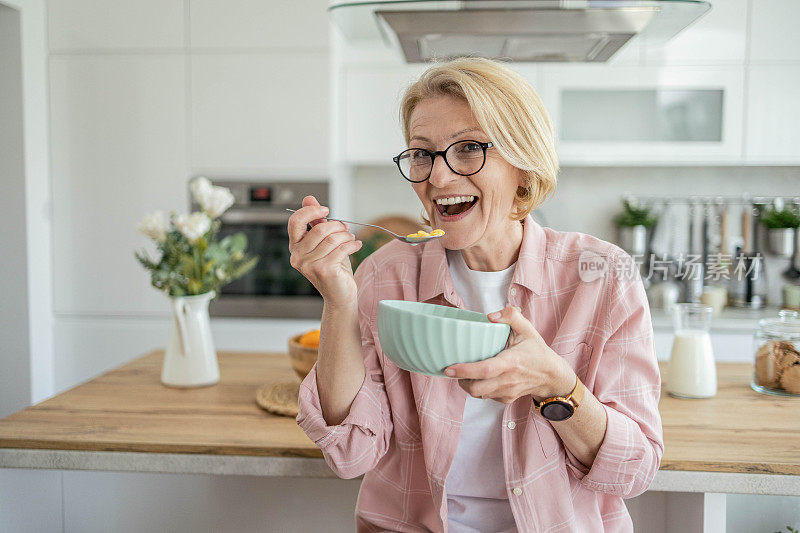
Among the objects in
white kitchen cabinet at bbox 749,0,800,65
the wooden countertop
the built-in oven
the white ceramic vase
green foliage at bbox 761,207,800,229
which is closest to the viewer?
the wooden countertop

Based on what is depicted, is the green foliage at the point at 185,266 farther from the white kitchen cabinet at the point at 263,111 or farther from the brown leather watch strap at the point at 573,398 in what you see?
the white kitchen cabinet at the point at 263,111

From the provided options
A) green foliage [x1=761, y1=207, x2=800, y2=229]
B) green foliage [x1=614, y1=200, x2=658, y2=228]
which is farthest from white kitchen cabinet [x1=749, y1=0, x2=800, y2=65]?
green foliage [x1=614, y1=200, x2=658, y2=228]

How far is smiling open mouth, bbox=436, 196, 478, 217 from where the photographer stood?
1.09m

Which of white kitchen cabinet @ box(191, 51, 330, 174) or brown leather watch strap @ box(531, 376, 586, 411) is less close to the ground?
white kitchen cabinet @ box(191, 51, 330, 174)

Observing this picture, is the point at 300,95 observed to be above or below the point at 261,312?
above

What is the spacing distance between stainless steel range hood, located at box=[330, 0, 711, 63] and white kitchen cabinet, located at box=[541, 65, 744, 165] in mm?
1368

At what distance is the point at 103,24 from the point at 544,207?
2212mm

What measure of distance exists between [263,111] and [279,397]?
1.75 m

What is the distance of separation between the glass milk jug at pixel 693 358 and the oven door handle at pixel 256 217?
6.26 feet

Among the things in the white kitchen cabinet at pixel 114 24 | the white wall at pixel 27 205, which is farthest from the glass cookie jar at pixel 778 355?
the white wall at pixel 27 205

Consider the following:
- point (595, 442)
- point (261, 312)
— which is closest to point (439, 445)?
point (595, 442)

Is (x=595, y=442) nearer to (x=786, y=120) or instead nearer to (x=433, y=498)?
(x=433, y=498)

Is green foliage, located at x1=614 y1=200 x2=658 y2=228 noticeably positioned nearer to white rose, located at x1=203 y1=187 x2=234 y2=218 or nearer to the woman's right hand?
white rose, located at x1=203 y1=187 x2=234 y2=218

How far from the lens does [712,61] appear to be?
290 centimetres
